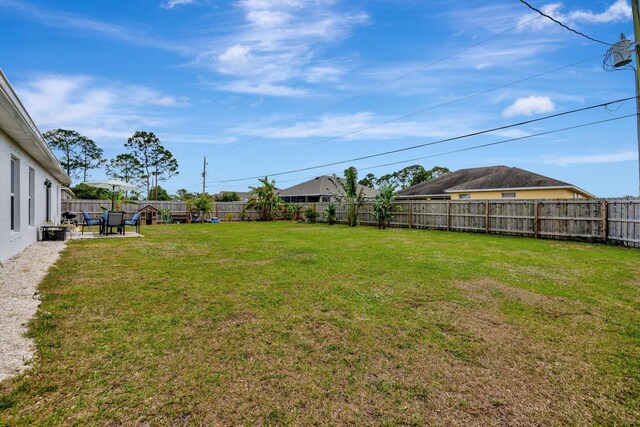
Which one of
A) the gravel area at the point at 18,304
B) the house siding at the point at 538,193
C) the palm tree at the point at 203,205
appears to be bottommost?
the gravel area at the point at 18,304

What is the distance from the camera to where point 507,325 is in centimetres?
384

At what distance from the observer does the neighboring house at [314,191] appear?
36719 mm

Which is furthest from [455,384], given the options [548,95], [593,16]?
[548,95]

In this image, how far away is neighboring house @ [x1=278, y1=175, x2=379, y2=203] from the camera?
36.7m

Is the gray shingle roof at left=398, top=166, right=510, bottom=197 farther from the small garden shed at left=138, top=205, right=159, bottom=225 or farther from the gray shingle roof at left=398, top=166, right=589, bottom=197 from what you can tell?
the small garden shed at left=138, top=205, right=159, bottom=225

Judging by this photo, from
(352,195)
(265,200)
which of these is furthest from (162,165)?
(352,195)

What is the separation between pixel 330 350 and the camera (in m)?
3.13

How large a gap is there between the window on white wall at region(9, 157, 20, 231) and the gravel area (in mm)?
803

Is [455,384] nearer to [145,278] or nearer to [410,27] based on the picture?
[145,278]

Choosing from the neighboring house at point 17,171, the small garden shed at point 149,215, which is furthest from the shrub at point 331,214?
the neighboring house at point 17,171

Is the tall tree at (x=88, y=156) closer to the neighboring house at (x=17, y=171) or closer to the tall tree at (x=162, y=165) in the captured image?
the tall tree at (x=162, y=165)

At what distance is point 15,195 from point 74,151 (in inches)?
1502

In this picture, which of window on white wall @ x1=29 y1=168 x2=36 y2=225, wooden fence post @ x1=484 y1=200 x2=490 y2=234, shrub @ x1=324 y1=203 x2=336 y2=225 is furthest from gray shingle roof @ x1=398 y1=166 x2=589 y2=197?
window on white wall @ x1=29 y1=168 x2=36 y2=225

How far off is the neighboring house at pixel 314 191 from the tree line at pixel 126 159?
17333mm
